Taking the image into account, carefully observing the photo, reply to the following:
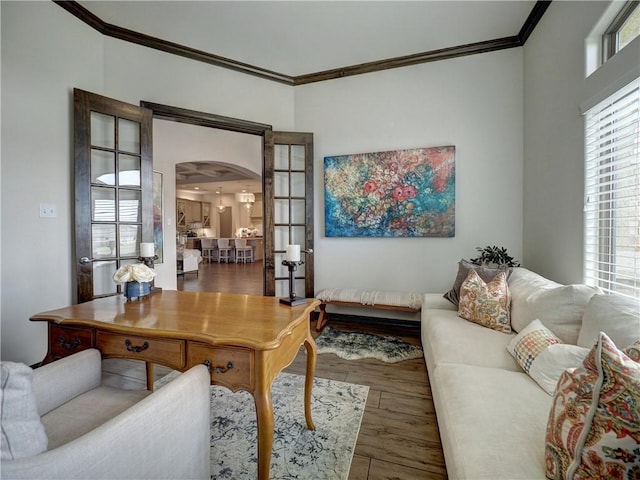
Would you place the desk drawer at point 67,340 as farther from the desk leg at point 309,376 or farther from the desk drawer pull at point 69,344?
the desk leg at point 309,376

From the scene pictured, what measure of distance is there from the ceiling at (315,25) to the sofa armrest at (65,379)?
114 inches

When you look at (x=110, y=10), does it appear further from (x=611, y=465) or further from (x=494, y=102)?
(x=611, y=465)

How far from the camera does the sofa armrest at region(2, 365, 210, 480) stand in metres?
0.67

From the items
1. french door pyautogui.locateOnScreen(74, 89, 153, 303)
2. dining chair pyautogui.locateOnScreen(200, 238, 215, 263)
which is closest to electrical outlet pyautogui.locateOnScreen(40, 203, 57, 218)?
french door pyautogui.locateOnScreen(74, 89, 153, 303)

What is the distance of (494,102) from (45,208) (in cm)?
436

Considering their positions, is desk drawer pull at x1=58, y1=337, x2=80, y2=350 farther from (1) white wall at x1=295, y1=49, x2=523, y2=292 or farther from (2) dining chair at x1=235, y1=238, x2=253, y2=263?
(2) dining chair at x1=235, y1=238, x2=253, y2=263

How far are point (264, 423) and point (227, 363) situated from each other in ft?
0.90

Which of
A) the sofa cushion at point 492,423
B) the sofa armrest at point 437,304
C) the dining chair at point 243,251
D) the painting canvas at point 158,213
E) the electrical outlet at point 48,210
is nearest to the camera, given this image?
the sofa cushion at point 492,423

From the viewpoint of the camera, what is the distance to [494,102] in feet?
10.1

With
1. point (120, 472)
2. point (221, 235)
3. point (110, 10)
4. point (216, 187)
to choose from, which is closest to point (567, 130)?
point (120, 472)

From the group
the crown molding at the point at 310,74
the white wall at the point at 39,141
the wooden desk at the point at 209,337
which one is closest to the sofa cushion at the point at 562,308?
the wooden desk at the point at 209,337

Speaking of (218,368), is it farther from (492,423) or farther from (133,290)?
(492,423)

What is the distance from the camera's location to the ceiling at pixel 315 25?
252cm

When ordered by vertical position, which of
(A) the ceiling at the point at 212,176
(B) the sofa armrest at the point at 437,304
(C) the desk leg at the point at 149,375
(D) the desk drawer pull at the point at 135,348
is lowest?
(C) the desk leg at the point at 149,375
